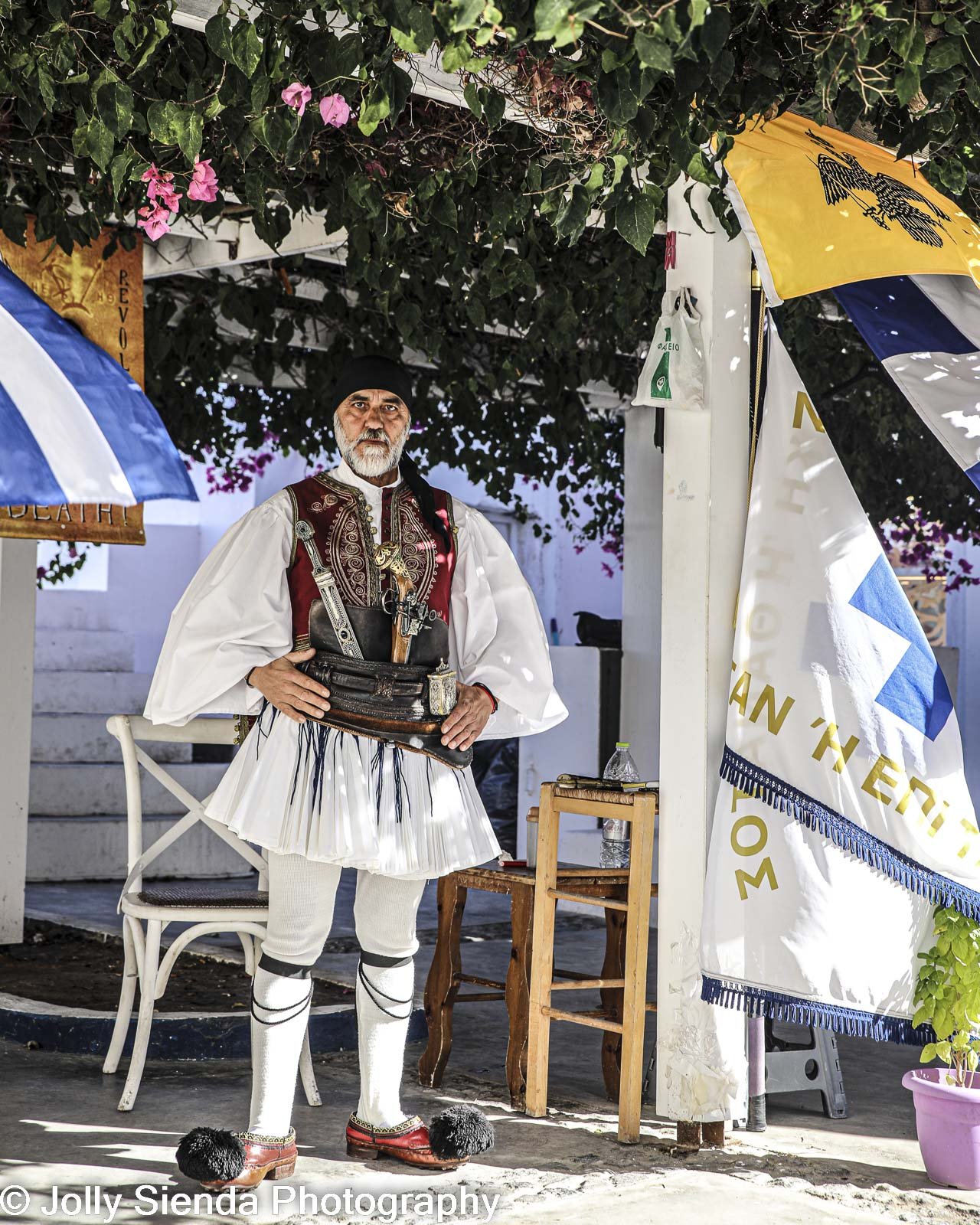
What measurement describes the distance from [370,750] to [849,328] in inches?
159

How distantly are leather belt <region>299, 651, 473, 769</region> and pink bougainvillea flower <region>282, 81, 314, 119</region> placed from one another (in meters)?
1.15

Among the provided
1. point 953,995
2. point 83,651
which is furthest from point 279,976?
point 83,651

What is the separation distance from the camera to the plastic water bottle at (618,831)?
3973mm

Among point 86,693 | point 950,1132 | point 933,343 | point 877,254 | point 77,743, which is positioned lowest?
point 950,1132

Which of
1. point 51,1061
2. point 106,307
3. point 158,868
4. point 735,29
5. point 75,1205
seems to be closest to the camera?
point 735,29

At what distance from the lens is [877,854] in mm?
3178

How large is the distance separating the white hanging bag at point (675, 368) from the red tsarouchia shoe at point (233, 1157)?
73.5 inches

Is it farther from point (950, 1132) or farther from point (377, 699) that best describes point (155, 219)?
point (950, 1132)

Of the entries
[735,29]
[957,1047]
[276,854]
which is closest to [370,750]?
[276,854]

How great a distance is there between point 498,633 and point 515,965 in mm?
969

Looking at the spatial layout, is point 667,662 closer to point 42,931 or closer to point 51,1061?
point 51,1061

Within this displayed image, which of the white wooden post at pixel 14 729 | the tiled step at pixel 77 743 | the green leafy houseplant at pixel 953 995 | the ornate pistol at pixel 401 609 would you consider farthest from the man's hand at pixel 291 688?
the tiled step at pixel 77 743

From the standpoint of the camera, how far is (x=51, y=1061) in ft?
13.7

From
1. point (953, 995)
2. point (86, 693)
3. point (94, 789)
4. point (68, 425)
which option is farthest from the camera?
point (86, 693)
